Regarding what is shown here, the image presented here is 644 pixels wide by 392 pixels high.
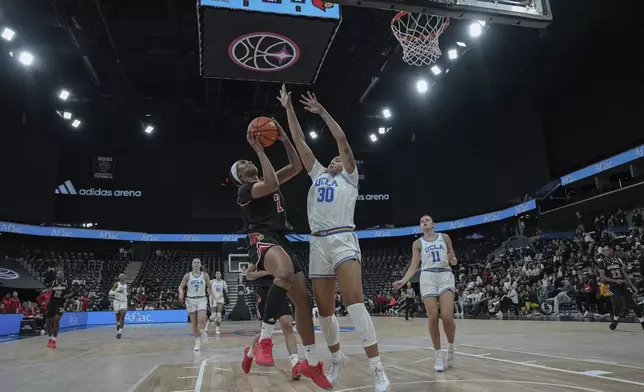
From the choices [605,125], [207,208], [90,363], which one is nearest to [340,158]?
[90,363]

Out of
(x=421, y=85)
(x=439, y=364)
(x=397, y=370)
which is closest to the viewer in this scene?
(x=439, y=364)

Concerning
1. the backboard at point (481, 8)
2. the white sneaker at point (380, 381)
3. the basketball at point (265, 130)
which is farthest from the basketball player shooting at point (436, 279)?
Result: the backboard at point (481, 8)

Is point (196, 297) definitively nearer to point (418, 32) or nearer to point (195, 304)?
point (195, 304)

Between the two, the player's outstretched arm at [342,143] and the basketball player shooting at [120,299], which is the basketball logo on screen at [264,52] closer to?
the basketball player shooting at [120,299]

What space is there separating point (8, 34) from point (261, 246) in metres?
15.9

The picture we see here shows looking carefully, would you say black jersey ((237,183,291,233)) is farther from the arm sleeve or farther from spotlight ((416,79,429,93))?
spotlight ((416,79,429,93))

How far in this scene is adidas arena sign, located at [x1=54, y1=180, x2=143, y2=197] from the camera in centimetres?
2929

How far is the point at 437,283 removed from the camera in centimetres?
546

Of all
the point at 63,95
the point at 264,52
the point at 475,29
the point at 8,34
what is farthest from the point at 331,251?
the point at 63,95

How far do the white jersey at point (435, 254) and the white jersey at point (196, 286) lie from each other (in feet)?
16.9

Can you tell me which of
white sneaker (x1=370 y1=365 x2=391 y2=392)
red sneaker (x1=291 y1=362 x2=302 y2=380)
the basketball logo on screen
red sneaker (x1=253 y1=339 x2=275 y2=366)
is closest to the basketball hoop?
the basketball logo on screen

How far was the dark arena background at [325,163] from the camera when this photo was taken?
653 centimetres

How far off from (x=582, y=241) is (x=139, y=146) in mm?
26270

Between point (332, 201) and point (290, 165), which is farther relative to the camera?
point (290, 165)
